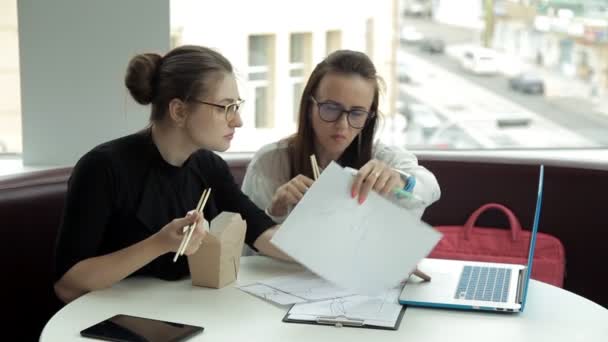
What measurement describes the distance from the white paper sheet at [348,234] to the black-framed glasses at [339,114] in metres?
0.51

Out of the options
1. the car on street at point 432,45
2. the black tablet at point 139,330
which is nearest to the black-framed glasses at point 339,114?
the black tablet at point 139,330

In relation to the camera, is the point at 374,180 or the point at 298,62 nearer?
the point at 374,180

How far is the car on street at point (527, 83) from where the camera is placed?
4297mm

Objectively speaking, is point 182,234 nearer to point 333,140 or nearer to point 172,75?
point 172,75

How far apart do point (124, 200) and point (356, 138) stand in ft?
2.56

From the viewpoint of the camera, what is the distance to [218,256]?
6.66 feet

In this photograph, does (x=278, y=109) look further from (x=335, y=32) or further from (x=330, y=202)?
(x=330, y=202)

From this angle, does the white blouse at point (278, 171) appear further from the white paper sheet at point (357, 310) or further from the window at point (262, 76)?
the window at point (262, 76)

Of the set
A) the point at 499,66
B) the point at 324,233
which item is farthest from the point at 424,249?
the point at 499,66

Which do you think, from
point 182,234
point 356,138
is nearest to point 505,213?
point 356,138

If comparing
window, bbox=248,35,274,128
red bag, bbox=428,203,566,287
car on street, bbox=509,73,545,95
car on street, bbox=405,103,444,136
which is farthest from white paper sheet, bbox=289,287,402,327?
car on street, bbox=509,73,545,95

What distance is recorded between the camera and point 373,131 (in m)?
2.64

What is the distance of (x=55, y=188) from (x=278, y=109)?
1.53 meters

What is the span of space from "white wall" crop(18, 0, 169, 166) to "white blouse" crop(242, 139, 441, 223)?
653 mm
